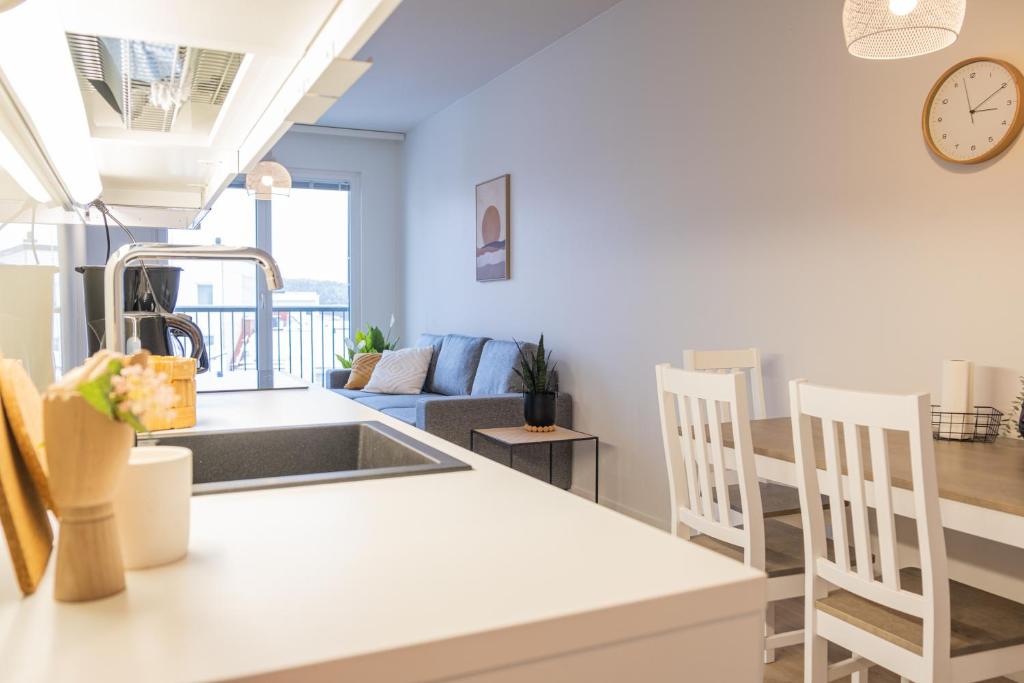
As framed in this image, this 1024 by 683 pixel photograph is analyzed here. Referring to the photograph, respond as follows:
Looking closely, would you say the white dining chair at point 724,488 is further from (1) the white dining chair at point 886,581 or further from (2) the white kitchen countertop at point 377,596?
(2) the white kitchen countertop at point 377,596

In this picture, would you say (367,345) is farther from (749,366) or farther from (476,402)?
(749,366)

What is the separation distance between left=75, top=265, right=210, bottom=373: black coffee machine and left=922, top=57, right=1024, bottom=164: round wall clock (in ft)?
7.17

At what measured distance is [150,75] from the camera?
120 cm

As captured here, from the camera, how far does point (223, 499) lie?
3.45ft

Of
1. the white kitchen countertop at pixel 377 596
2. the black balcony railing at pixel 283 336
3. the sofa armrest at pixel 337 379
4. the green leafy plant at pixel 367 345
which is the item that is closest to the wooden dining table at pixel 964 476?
the white kitchen countertop at pixel 377 596

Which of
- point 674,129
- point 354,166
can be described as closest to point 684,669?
point 674,129

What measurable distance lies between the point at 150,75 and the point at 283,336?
5844 mm

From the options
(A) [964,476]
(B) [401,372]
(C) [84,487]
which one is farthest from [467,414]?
(C) [84,487]

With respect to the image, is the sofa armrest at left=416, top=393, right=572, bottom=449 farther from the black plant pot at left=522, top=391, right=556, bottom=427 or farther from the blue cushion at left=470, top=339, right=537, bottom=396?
the black plant pot at left=522, top=391, right=556, bottom=427

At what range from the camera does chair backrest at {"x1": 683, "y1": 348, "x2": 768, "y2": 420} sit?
282cm

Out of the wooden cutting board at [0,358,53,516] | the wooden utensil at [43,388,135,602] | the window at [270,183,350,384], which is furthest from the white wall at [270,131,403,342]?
the wooden utensil at [43,388,135,602]

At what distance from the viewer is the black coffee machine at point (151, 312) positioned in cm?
187

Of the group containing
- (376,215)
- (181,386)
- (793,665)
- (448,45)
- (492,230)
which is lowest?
(793,665)

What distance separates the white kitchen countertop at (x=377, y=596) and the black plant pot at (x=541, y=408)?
2996 mm
